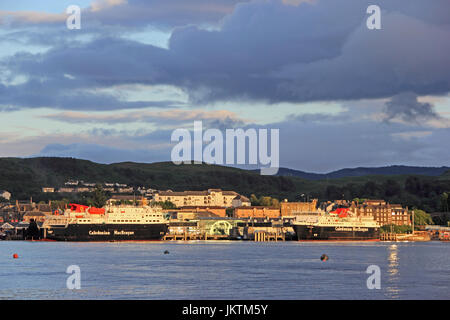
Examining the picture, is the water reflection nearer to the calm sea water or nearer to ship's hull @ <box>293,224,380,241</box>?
the calm sea water

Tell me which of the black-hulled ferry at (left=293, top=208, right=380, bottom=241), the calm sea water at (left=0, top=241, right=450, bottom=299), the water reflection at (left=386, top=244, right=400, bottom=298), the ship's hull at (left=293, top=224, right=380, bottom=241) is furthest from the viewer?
the black-hulled ferry at (left=293, top=208, right=380, bottom=241)

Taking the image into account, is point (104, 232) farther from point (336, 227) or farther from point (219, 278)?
point (219, 278)

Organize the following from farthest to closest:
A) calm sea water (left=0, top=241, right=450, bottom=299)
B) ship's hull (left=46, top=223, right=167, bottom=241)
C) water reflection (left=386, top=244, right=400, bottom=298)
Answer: ship's hull (left=46, top=223, right=167, bottom=241) < water reflection (left=386, top=244, right=400, bottom=298) < calm sea water (left=0, top=241, right=450, bottom=299)

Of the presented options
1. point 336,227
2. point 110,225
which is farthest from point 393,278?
point 336,227

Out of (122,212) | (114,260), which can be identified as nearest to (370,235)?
(122,212)

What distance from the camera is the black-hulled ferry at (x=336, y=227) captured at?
184 meters

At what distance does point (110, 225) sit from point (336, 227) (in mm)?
54151

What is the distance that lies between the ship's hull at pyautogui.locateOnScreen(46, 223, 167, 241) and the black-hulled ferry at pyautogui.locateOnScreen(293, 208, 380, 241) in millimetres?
37425

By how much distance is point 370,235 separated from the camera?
7633 inches

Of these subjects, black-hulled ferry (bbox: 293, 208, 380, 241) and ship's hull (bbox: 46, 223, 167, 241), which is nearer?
ship's hull (bbox: 46, 223, 167, 241)

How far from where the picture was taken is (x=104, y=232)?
161625 mm

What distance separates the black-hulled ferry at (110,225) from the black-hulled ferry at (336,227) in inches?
1407

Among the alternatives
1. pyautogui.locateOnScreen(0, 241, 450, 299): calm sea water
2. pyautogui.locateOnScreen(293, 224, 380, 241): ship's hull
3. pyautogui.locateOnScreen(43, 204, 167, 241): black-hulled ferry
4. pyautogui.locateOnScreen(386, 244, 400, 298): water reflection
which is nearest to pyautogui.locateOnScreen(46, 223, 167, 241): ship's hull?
pyautogui.locateOnScreen(43, 204, 167, 241): black-hulled ferry

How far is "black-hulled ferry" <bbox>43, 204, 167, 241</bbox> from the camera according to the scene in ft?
529
